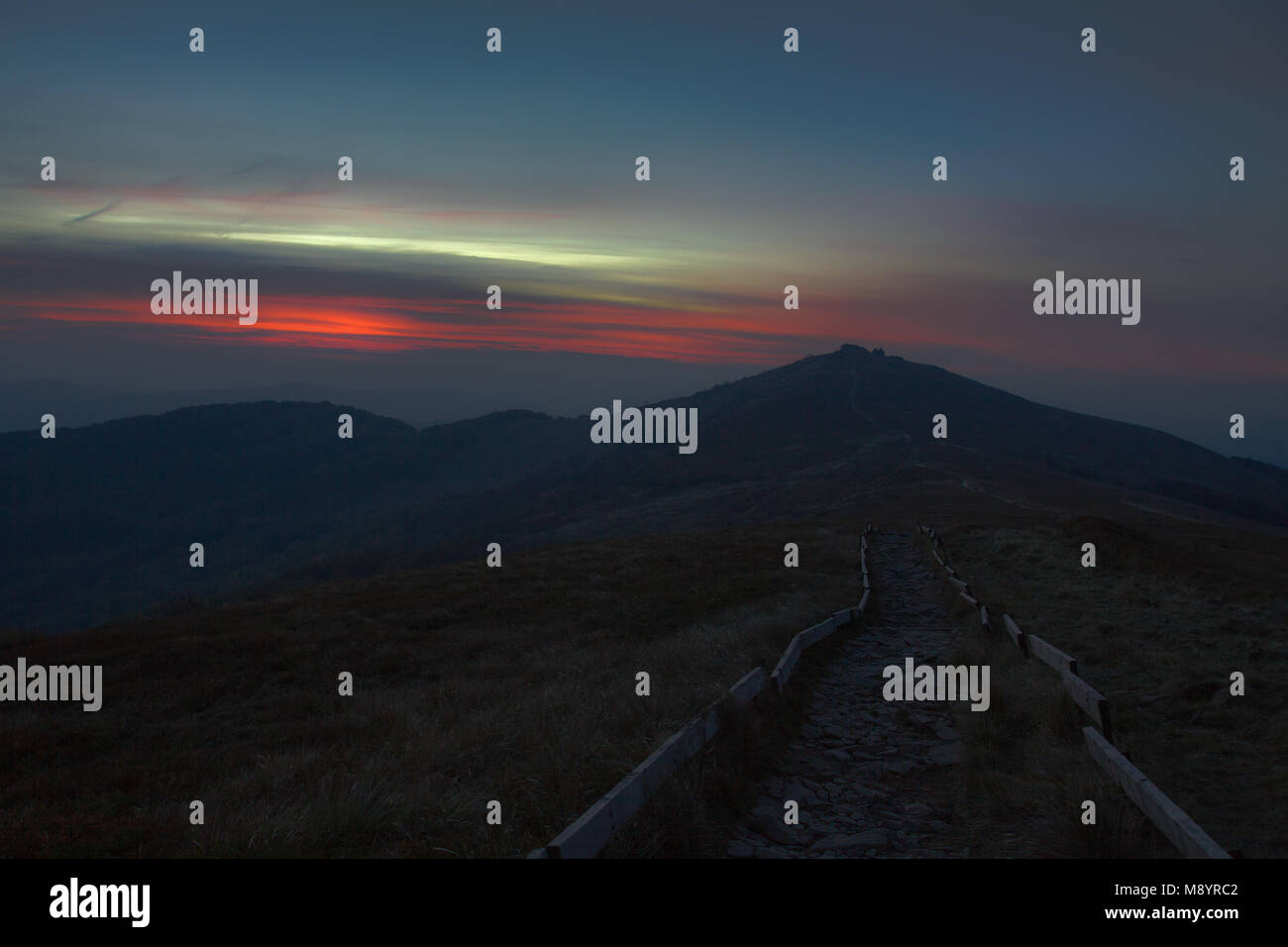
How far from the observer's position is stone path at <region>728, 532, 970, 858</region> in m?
7.23

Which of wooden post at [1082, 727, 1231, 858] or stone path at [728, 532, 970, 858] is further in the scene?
Result: stone path at [728, 532, 970, 858]

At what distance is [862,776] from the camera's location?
30.3 feet

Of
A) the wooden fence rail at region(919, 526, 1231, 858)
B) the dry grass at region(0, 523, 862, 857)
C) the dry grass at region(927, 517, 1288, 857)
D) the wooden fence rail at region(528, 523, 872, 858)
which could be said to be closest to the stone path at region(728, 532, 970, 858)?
the dry grass at region(927, 517, 1288, 857)

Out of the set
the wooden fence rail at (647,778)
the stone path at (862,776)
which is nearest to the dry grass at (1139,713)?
the stone path at (862,776)

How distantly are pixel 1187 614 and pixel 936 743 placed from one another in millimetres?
10844

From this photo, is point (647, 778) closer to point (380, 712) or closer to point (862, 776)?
point (862, 776)

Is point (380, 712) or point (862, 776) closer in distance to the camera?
point (862, 776)

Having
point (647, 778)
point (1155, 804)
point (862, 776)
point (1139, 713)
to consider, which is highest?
point (647, 778)

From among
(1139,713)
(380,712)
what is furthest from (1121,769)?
(380,712)

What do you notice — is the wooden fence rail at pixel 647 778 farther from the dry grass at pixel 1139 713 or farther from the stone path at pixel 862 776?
the dry grass at pixel 1139 713

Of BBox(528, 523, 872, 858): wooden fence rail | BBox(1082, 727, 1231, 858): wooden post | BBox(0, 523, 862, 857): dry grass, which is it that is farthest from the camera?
BBox(0, 523, 862, 857): dry grass

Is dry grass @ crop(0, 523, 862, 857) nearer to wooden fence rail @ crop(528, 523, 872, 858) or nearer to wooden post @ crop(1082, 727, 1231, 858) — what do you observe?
wooden fence rail @ crop(528, 523, 872, 858)
